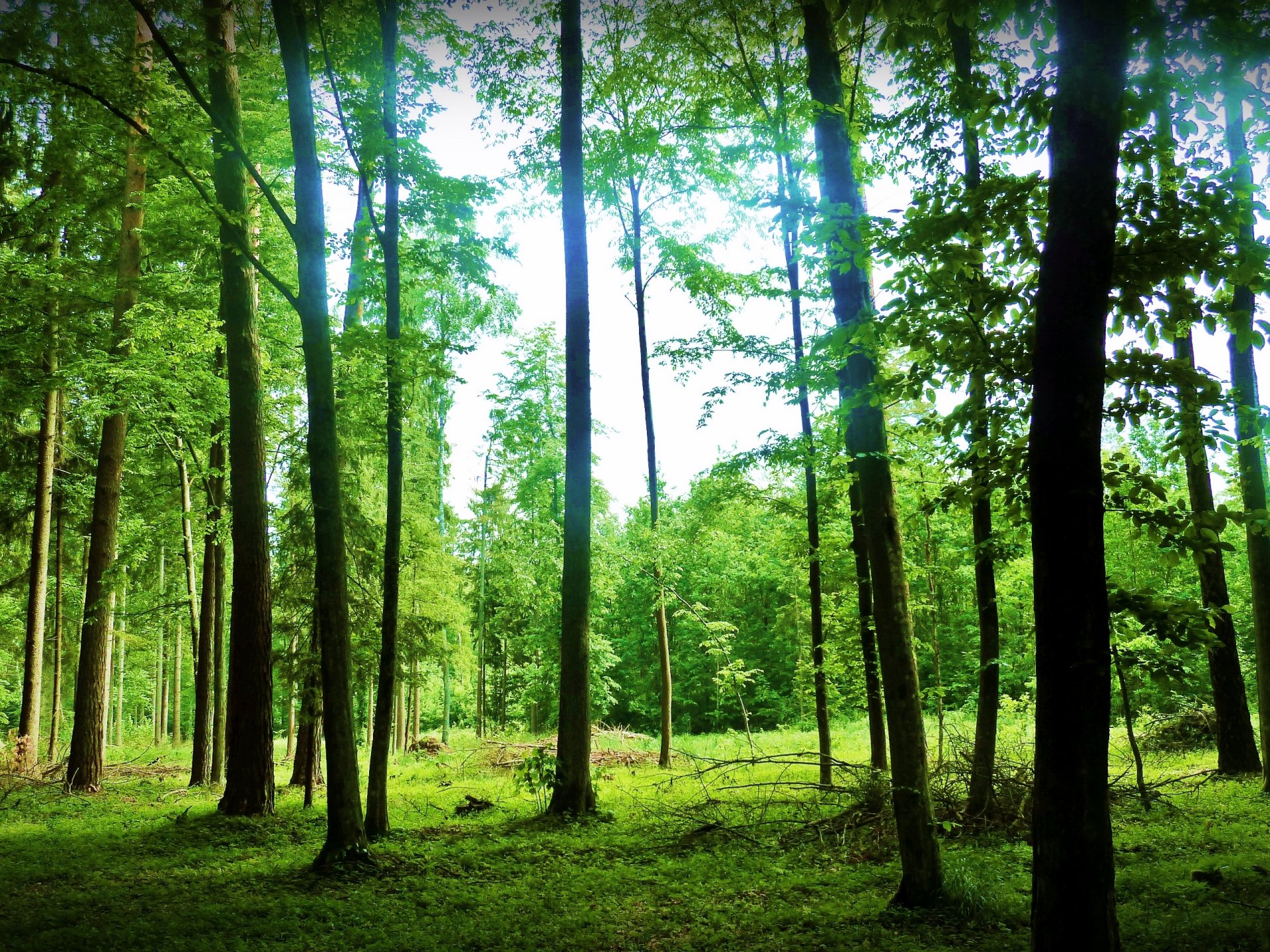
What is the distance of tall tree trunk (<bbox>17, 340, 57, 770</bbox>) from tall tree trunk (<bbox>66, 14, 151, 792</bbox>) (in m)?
1.88

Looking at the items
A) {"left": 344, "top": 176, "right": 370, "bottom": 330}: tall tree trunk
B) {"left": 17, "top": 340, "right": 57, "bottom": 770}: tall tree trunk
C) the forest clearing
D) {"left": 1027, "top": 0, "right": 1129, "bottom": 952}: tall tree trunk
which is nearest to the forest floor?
the forest clearing

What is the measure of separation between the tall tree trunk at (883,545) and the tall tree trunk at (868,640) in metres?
3.39

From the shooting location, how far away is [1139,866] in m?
5.77

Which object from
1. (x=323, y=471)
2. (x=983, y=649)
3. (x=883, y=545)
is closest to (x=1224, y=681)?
(x=983, y=649)

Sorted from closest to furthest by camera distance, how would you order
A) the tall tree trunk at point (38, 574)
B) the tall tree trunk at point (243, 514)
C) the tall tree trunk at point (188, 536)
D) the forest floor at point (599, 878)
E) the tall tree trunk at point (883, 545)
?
1. the forest floor at point (599, 878)
2. the tall tree trunk at point (883, 545)
3. the tall tree trunk at point (243, 514)
4. the tall tree trunk at point (38, 574)
5. the tall tree trunk at point (188, 536)

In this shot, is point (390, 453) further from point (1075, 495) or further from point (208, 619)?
point (1075, 495)

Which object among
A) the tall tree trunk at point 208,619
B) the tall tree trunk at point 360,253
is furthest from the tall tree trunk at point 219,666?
the tall tree trunk at point 360,253

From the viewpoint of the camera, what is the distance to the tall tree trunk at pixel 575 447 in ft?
30.5

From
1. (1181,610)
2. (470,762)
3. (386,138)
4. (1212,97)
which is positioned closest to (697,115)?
(386,138)

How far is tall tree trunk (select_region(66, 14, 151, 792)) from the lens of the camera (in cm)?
1077

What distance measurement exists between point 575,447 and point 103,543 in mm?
8452

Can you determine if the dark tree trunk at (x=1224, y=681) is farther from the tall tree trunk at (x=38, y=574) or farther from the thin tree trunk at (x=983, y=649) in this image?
the tall tree trunk at (x=38, y=574)

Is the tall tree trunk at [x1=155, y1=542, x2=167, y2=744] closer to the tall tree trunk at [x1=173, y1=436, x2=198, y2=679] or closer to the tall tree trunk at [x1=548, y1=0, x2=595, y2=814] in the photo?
the tall tree trunk at [x1=173, y1=436, x2=198, y2=679]

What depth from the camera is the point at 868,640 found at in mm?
9070
